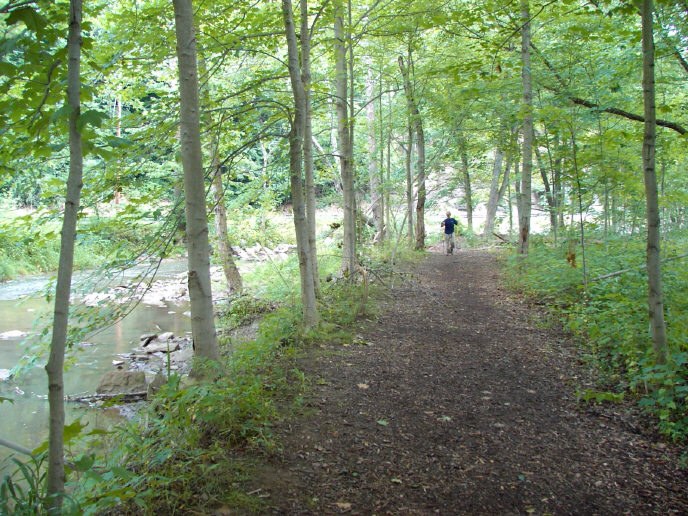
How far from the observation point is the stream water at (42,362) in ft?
18.9

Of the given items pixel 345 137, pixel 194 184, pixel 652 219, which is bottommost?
pixel 652 219

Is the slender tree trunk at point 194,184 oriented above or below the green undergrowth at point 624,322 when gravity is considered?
above

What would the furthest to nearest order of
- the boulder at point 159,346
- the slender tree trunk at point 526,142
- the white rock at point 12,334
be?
the slender tree trunk at point 526,142 → the white rock at point 12,334 → the boulder at point 159,346

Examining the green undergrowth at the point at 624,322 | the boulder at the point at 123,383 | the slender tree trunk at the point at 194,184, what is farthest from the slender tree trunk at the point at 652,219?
the boulder at the point at 123,383

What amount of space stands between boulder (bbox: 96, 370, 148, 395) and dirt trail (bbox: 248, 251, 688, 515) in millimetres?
3130

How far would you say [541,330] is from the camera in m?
7.00

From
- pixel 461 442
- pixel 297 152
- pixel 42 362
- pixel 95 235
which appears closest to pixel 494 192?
pixel 297 152

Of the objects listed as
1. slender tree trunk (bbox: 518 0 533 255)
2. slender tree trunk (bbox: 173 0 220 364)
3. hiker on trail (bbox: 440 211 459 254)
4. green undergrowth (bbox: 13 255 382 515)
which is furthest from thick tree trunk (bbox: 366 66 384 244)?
slender tree trunk (bbox: 173 0 220 364)

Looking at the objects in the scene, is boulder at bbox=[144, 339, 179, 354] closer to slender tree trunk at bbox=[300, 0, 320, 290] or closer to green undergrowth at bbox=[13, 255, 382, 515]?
slender tree trunk at bbox=[300, 0, 320, 290]

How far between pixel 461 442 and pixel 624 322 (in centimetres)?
294

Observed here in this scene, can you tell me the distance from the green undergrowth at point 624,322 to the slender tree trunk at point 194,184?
145 inches

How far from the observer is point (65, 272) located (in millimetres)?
2121

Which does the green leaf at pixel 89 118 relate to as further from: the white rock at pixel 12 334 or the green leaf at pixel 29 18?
the white rock at pixel 12 334

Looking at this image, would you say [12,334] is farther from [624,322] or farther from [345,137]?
[624,322]
